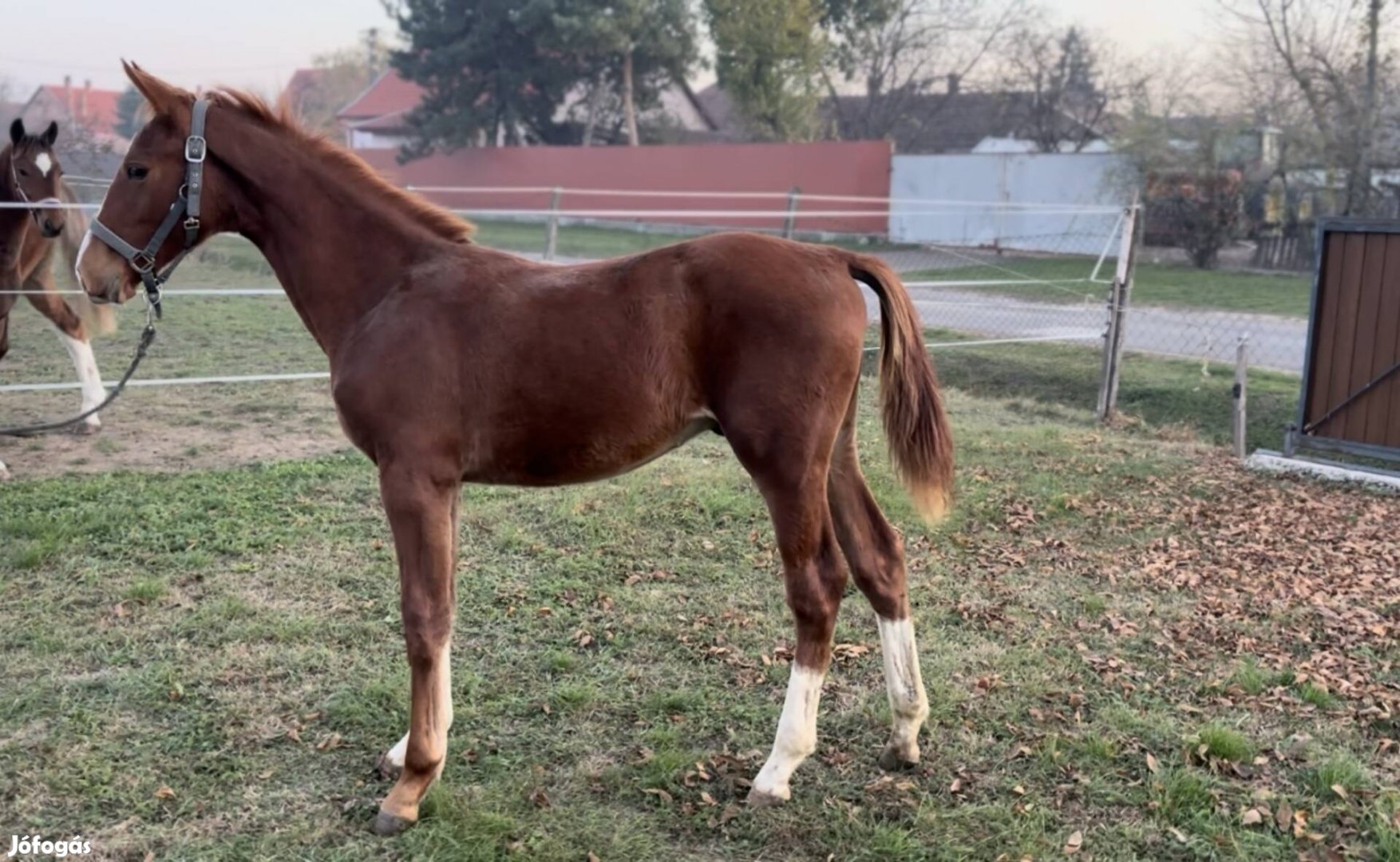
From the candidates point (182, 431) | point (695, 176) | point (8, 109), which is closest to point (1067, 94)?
point (695, 176)

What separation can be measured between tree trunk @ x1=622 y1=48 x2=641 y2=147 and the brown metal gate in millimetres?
26075

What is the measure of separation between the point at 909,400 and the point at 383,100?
4880 cm

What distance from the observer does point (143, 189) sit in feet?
9.63

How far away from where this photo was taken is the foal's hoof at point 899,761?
124 inches

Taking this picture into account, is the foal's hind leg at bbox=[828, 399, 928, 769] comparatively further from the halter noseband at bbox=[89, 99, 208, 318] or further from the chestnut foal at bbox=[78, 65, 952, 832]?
the halter noseband at bbox=[89, 99, 208, 318]

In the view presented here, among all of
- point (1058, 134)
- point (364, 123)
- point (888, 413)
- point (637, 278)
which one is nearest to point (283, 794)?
point (637, 278)

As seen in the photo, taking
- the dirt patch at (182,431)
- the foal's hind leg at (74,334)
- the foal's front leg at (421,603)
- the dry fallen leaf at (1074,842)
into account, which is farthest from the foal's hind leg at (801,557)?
the foal's hind leg at (74,334)

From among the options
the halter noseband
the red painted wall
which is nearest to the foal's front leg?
the halter noseband

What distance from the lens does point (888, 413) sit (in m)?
3.20

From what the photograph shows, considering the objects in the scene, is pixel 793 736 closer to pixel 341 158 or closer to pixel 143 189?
pixel 341 158

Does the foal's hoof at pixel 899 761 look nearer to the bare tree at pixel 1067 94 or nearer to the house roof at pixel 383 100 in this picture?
the bare tree at pixel 1067 94

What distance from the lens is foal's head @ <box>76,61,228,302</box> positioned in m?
2.92

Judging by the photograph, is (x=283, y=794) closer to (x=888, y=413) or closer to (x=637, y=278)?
(x=637, y=278)

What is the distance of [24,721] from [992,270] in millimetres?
14753
